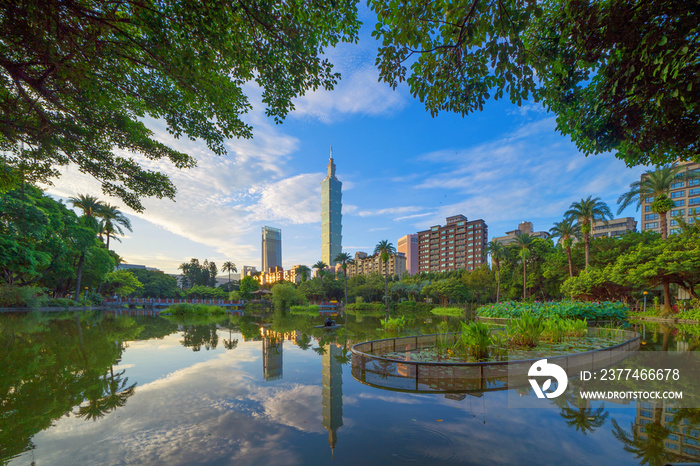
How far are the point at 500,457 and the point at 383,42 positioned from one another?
21.4 feet

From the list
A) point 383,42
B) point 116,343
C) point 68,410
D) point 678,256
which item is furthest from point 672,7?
point 678,256

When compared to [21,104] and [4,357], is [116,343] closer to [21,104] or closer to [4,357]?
[4,357]

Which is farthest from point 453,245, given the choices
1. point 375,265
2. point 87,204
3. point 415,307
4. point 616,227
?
point 87,204

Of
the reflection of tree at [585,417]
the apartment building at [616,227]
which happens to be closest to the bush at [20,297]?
the reflection of tree at [585,417]

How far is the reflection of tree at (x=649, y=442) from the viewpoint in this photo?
12.9 feet

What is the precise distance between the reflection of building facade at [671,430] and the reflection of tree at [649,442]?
0.03 metres

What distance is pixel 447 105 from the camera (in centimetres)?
588

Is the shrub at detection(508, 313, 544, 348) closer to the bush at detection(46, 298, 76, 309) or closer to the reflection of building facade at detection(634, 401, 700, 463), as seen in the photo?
the reflection of building facade at detection(634, 401, 700, 463)

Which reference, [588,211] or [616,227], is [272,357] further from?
[616,227]

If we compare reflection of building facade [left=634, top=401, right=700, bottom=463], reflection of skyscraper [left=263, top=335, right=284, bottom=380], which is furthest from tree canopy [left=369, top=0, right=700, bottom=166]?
reflection of skyscraper [left=263, top=335, right=284, bottom=380]

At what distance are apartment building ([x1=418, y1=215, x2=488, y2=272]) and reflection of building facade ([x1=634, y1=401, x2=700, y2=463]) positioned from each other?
106 m

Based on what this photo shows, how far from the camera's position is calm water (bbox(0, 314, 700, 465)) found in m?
4.10

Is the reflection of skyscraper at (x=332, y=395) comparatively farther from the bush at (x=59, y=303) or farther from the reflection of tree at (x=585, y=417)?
the bush at (x=59, y=303)

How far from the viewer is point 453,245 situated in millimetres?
118375
